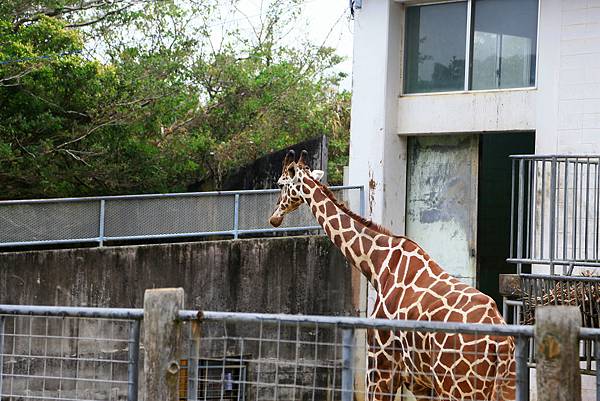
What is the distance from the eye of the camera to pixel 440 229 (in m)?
16.4

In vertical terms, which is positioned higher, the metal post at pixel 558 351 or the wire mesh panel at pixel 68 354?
the metal post at pixel 558 351

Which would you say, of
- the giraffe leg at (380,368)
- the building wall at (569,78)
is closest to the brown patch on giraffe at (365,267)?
the giraffe leg at (380,368)

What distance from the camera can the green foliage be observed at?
54.6ft

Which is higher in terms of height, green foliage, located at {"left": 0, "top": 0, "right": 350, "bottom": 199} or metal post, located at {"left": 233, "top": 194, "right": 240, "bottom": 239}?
green foliage, located at {"left": 0, "top": 0, "right": 350, "bottom": 199}

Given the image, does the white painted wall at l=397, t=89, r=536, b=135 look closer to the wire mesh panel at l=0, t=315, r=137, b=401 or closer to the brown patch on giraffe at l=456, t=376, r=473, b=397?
the wire mesh panel at l=0, t=315, r=137, b=401

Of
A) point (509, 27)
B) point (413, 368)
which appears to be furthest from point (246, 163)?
point (413, 368)

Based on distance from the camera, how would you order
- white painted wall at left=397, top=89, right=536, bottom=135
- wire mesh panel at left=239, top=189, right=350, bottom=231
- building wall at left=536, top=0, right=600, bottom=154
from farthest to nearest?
wire mesh panel at left=239, top=189, right=350, bottom=231, white painted wall at left=397, top=89, right=536, bottom=135, building wall at left=536, top=0, right=600, bottom=154

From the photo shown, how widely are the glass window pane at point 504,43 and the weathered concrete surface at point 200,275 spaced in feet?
11.3

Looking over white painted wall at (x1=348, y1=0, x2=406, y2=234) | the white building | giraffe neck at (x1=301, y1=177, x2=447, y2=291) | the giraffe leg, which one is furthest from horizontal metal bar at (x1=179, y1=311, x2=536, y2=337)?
white painted wall at (x1=348, y1=0, x2=406, y2=234)

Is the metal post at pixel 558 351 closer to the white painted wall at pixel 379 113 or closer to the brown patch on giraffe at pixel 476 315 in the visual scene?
the brown patch on giraffe at pixel 476 315

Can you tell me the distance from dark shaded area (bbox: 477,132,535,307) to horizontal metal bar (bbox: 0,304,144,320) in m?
10.7

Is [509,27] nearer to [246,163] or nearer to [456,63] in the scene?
[456,63]

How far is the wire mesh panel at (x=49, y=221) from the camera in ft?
49.0

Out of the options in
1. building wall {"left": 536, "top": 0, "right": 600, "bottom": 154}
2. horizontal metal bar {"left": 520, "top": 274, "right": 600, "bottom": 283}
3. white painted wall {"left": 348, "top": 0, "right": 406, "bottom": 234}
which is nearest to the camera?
horizontal metal bar {"left": 520, "top": 274, "right": 600, "bottom": 283}
